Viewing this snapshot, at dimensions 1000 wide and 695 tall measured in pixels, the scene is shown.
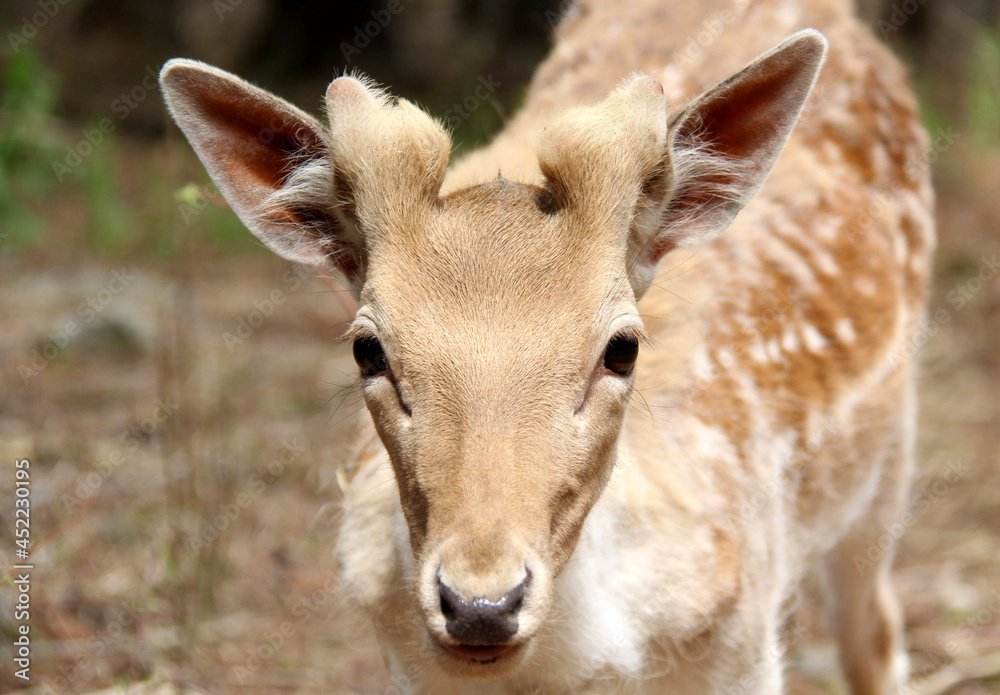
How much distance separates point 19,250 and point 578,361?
7.32 meters

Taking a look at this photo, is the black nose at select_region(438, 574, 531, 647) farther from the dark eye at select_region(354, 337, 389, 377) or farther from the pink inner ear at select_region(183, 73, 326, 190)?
the pink inner ear at select_region(183, 73, 326, 190)

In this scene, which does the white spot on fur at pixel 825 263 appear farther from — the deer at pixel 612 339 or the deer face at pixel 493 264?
the deer face at pixel 493 264

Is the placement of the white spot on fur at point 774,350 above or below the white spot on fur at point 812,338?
above

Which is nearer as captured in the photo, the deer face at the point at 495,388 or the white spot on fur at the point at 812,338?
the deer face at the point at 495,388

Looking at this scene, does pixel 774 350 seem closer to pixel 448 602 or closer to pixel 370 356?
pixel 370 356

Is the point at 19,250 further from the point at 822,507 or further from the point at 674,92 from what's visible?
the point at 822,507

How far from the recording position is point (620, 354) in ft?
8.87

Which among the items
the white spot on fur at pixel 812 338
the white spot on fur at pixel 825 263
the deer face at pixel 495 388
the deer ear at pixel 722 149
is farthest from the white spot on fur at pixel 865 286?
the deer face at pixel 495 388

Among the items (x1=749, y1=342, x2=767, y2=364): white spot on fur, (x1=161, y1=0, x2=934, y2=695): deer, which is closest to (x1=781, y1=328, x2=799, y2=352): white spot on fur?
(x1=161, y1=0, x2=934, y2=695): deer

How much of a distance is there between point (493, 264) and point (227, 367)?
4.88 m

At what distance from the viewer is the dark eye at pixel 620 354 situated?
2.68 m

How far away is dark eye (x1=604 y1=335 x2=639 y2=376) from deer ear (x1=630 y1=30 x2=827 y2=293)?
17.0 inches

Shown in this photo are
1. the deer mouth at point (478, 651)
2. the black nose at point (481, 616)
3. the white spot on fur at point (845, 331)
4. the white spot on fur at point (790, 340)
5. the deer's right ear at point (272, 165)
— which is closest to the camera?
the black nose at point (481, 616)

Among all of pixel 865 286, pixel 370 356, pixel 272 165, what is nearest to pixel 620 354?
pixel 370 356
